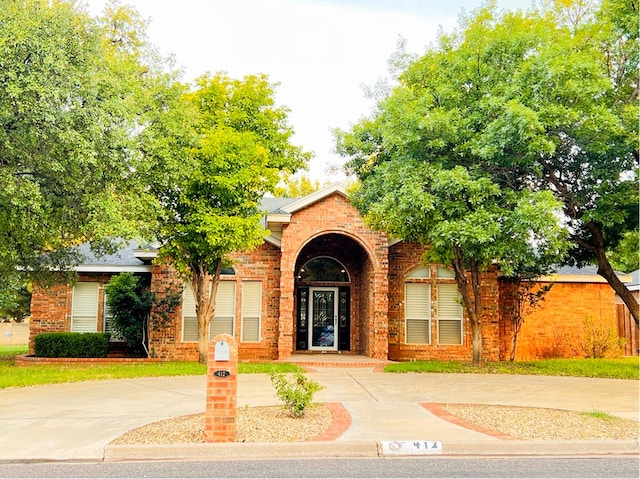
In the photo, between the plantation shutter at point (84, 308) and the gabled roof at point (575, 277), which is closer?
the plantation shutter at point (84, 308)

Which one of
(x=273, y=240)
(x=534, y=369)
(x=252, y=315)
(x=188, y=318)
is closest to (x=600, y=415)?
(x=534, y=369)

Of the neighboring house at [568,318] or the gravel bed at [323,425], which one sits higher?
the neighboring house at [568,318]

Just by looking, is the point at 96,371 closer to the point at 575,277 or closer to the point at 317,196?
the point at 317,196

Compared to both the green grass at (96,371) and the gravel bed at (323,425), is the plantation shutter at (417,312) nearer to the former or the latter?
the green grass at (96,371)

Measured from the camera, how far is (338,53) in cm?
1503

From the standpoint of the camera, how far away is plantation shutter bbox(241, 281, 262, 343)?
58.7 ft

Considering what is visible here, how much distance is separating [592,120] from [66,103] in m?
9.96

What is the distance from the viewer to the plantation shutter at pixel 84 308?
18141mm

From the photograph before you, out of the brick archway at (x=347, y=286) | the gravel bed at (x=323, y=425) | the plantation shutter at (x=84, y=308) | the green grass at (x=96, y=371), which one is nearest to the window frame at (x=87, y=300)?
the plantation shutter at (x=84, y=308)

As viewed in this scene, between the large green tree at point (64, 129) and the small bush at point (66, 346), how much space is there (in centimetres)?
476

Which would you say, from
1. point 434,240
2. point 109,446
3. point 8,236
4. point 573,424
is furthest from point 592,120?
point 8,236

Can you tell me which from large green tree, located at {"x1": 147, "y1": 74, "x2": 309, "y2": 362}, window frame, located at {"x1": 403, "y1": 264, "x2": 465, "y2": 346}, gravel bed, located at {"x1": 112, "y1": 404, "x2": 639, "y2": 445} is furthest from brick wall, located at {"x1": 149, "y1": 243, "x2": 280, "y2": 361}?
gravel bed, located at {"x1": 112, "y1": 404, "x2": 639, "y2": 445}

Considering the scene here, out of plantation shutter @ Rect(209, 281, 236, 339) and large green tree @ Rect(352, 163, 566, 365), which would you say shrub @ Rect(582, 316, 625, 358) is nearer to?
large green tree @ Rect(352, 163, 566, 365)

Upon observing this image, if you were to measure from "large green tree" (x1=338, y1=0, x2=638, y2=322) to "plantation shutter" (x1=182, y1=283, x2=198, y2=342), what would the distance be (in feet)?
26.8
